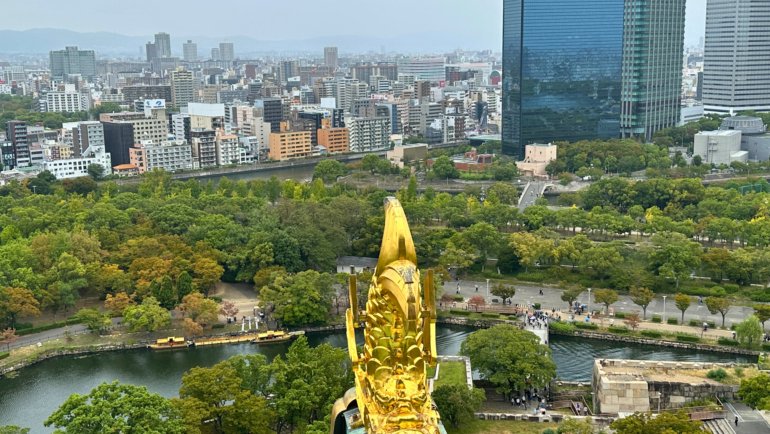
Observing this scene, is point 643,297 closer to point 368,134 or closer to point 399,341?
point 399,341

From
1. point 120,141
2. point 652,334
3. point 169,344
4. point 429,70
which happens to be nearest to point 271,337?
point 169,344

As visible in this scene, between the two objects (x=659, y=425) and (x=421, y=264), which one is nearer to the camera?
(x=659, y=425)

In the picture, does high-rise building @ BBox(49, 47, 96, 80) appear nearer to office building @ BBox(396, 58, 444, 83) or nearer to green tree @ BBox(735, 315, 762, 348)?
office building @ BBox(396, 58, 444, 83)

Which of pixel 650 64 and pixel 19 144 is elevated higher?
pixel 650 64

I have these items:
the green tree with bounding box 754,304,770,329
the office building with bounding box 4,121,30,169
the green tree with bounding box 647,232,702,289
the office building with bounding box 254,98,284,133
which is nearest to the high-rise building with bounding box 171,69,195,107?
the office building with bounding box 254,98,284,133

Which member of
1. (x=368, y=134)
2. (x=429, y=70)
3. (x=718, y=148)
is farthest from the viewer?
(x=429, y=70)

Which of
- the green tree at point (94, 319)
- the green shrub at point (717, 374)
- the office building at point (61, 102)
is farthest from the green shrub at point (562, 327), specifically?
the office building at point (61, 102)
